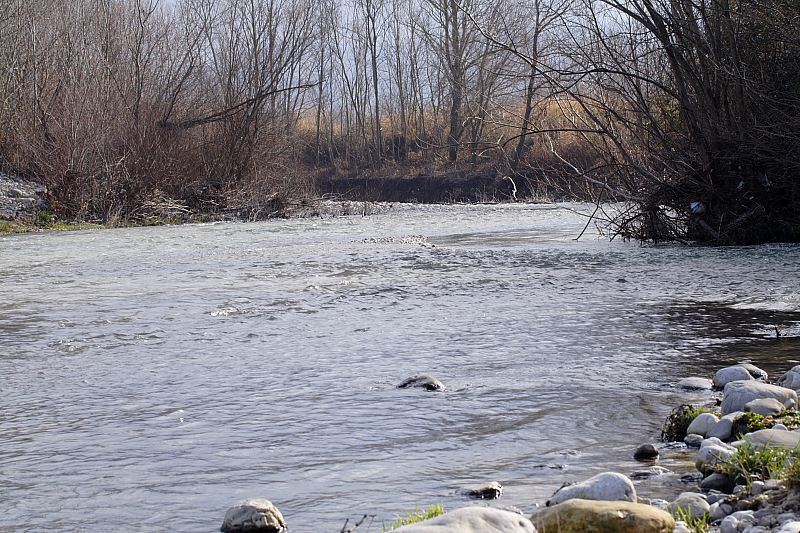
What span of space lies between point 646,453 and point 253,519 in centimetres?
152

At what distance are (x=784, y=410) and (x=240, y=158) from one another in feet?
71.2

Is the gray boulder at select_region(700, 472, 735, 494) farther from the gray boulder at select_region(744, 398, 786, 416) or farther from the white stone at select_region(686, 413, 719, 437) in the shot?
the gray boulder at select_region(744, 398, 786, 416)

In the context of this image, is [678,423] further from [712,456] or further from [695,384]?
[695,384]

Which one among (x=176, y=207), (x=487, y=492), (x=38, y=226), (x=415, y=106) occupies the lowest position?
(x=487, y=492)

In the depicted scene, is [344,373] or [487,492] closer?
[487,492]

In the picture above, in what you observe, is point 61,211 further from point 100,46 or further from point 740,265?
point 740,265

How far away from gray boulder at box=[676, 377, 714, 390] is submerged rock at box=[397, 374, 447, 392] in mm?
1170

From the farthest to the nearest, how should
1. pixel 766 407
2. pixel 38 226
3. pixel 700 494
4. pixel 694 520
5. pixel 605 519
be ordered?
1. pixel 38 226
2. pixel 766 407
3. pixel 700 494
4. pixel 694 520
5. pixel 605 519

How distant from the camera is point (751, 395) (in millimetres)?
3928

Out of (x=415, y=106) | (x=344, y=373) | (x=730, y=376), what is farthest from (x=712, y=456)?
(x=415, y=106)

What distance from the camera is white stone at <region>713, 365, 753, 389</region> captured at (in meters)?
4.50

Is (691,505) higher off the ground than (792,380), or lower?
lower

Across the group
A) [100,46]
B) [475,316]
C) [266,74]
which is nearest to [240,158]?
[266,74]

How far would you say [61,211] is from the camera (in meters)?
19.8
